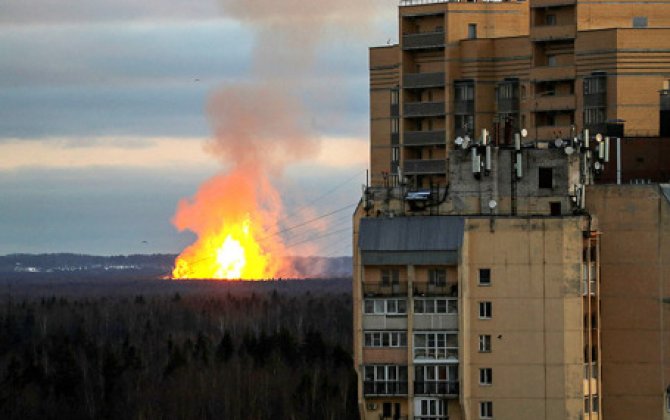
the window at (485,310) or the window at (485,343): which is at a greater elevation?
the window at (485,310)

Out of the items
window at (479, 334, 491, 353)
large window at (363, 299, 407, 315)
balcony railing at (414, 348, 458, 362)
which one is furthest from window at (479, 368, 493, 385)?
large window at (363, 299, 407, 315)

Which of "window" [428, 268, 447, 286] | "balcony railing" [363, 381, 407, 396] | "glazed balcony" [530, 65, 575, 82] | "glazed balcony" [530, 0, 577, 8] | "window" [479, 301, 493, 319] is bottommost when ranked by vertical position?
"balcony railing" [363, 381, 407, 396]

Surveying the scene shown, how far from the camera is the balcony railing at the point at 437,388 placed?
339ft

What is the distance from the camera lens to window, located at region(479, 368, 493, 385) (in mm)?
103938

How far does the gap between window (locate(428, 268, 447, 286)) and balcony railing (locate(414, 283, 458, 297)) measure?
12 cm

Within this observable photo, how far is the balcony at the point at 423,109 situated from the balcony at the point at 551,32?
32.4 ft

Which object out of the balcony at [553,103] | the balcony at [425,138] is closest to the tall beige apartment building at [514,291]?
the balcony at [553,103]

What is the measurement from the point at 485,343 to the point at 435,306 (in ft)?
9.57

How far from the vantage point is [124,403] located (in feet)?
547

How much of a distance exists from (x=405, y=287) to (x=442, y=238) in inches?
115

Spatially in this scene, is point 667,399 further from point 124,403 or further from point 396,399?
point 124,403

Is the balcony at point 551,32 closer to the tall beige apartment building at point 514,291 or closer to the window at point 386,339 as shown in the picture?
A: the tall beige apartment building at point 514,291

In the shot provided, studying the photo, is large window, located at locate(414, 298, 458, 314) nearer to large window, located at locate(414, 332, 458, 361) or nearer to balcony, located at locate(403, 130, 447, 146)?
large window, located at locate(414, 332, 458, 361)

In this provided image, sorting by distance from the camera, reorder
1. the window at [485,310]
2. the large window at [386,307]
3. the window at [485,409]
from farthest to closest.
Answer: the large window at [386,307] → the window at [485,310] → the window at [485,409]
